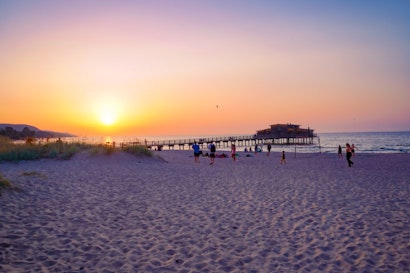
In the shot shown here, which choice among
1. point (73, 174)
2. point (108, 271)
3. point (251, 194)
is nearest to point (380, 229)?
point (251, 194)

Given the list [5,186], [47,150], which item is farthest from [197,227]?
[47,150]

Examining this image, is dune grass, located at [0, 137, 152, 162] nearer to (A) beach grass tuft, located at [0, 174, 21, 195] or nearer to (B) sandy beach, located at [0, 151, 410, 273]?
(B) sandy beach, located at [0, 151, 410, 273]

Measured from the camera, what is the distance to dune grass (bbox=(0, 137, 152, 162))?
17.8m

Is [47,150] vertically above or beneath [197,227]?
above

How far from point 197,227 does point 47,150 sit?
16.1 metres

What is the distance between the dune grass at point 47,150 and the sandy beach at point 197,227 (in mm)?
7488

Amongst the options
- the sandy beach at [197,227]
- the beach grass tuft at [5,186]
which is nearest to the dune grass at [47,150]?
the sandy beach at [197,227]

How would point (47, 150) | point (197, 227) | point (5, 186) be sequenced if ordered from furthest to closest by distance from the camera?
point (47, 150) < point (5, 186) < point (197, 227)

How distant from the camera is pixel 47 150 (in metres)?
19.5

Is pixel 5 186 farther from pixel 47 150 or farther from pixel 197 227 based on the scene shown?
pixel 47 150

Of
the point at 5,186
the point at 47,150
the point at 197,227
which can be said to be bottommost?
the point at 197,227

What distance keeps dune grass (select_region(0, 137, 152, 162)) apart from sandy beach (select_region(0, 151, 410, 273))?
749 centimetres

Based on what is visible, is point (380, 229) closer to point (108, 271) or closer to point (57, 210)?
point (108, 271)

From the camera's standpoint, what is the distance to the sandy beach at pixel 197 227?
5012 millimetres
